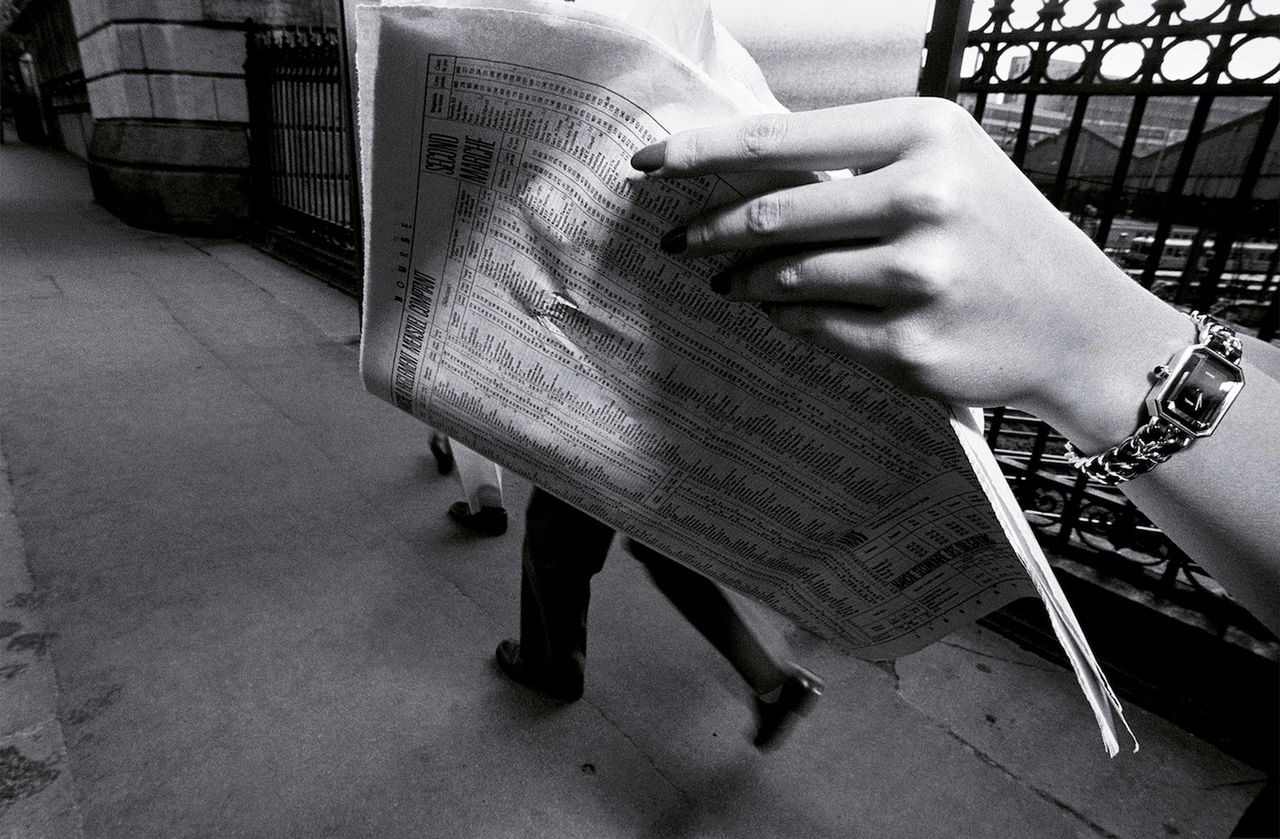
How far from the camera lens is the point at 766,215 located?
465mm

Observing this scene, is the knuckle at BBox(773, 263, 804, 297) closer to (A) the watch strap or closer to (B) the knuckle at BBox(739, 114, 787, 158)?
(B) the knuckle at BBox(739, 114, 787, 158)

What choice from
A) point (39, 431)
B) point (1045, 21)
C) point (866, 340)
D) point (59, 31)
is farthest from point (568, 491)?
point (59, 31)

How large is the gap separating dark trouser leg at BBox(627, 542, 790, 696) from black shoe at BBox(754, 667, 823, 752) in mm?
30

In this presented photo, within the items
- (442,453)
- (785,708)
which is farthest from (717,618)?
(442,453)

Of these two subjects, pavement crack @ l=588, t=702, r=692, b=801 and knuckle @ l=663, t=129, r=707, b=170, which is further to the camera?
pavement crack @ l=588, t=702, r=692, b=801

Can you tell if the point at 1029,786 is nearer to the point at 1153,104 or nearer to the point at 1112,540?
the point at 1112,540

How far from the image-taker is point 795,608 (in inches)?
32.1

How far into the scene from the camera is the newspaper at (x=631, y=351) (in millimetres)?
516

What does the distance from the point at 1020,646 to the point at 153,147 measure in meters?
7.20

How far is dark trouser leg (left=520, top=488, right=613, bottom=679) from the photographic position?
1.31 metres

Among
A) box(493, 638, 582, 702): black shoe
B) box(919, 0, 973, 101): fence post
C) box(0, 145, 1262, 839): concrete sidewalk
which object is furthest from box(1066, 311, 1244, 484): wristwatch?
box(493, 638, 582, 702): black shoe

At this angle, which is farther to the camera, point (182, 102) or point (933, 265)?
point (182, 102)

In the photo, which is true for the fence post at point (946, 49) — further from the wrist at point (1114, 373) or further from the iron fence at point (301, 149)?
the iron fence at point (301, 149)

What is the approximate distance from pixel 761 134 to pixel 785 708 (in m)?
1.20
